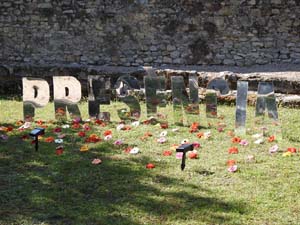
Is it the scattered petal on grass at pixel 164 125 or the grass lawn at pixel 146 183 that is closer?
the grass lawn at pixel 146 183

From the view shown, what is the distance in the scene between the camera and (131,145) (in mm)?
5836

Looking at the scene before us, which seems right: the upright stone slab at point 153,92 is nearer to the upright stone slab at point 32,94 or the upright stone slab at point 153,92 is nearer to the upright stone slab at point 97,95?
the upright stone slab at point 97,95

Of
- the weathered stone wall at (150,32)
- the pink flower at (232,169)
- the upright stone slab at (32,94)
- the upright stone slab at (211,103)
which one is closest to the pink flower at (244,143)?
the pink flower at (232,169)

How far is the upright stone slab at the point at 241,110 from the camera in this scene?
6.02 m

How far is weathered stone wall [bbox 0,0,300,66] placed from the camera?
40.4 feet

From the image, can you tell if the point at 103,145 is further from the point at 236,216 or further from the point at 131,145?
the point at 236,216

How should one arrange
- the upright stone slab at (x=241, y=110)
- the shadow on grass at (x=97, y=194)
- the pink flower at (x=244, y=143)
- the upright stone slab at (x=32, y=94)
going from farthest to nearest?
the upright stone slab at (x=32, y=94), the upright stone slab at (x=241, y=110), the pink flower at (x=244, y=143), the shadow on grass at (x=97, y=194)

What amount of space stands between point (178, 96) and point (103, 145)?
4.39 ft

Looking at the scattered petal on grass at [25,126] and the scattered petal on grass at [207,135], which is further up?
the scattered petal on grass at [25,126]

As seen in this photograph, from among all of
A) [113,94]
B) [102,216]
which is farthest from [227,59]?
[102,216]

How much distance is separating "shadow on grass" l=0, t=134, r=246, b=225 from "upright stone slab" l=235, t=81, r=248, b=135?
50.5 inches

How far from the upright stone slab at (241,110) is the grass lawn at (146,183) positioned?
0.13 meters

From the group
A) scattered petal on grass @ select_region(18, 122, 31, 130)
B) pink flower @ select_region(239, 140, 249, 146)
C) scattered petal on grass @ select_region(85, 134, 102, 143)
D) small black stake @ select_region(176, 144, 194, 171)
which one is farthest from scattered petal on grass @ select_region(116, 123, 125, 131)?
small black stake @ select_region(176, 144, 194, 171)

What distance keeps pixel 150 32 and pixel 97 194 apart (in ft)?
28.8
